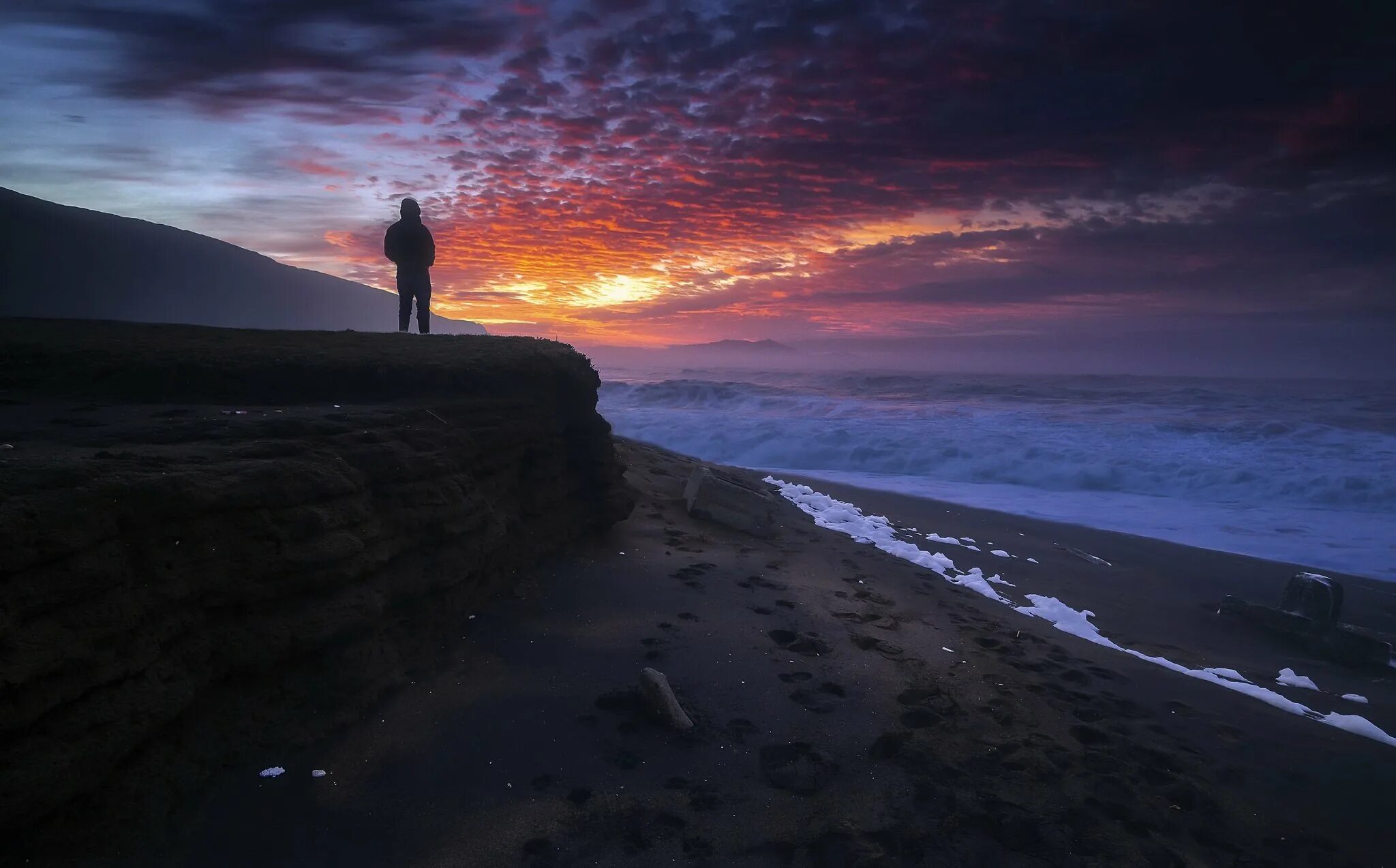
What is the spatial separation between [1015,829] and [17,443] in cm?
528

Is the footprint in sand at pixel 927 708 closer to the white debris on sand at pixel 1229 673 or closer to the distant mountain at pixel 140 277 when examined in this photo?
the white debris on sand at pixel 1229 673

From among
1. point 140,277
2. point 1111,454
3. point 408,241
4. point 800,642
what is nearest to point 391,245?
point 408,241

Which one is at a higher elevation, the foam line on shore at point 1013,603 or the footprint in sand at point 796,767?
the footprint in sand at point 796,767

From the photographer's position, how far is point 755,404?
3106 centimetres

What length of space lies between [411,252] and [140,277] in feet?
121

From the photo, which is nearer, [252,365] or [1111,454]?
[252,365]

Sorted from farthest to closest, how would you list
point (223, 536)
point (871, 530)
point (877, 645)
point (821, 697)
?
point (871, 530) < point (877, 645) < point (821, 697) < point (223, 536)

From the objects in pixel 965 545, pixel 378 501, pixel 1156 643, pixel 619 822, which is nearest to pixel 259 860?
pixel 619 822

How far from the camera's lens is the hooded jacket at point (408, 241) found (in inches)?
344

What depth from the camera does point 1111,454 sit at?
1828cm

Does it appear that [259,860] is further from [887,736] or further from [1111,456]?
[1111,456]

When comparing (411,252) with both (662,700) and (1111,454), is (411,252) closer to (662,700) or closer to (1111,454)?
(662,700)

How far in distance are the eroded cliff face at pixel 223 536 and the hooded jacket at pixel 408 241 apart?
281 cm

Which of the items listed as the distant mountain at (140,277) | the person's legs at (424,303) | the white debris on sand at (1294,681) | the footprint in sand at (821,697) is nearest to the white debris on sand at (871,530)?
the white debris on sand at (1294,681)
